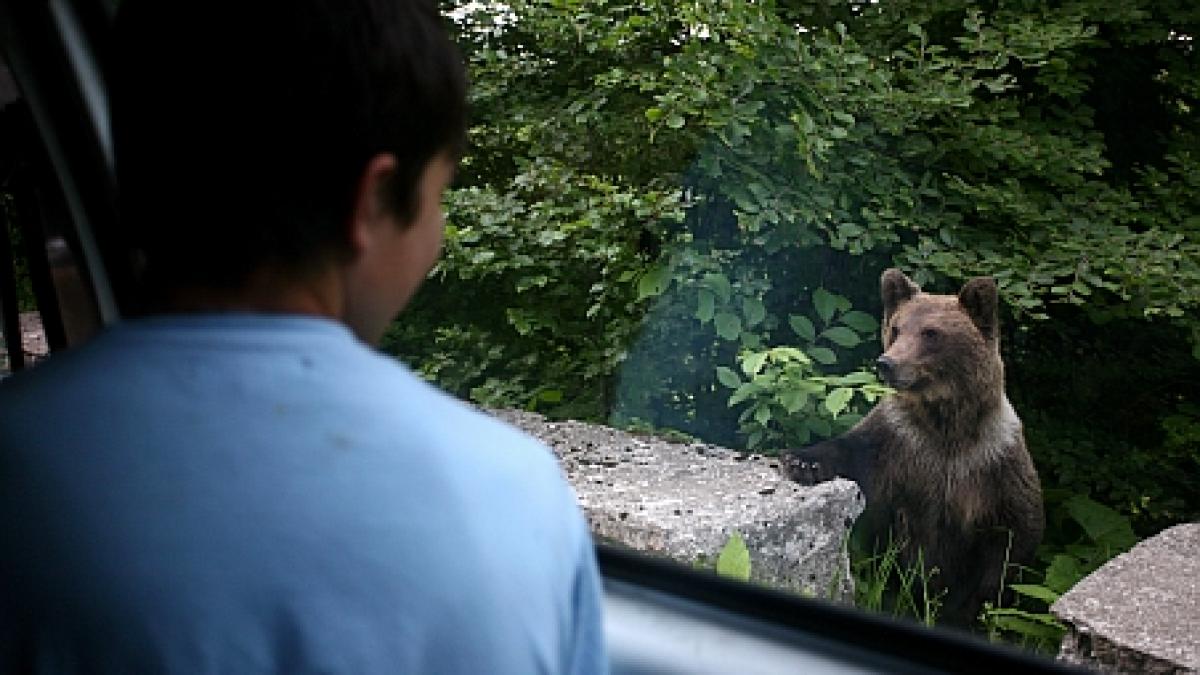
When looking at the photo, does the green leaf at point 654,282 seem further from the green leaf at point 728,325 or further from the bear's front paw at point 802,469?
the bear's front paw at point 802,469

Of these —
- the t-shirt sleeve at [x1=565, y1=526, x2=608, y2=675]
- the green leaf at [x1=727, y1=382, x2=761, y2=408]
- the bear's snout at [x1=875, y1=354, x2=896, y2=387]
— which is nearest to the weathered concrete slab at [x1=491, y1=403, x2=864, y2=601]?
the green leaf at [x1=727, y1=382, x2=761, y2=408]

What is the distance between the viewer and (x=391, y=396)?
59 cm

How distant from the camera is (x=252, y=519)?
0.56m

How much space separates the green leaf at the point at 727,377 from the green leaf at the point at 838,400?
0.19 m

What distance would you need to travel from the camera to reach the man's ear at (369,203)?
2.07 ft

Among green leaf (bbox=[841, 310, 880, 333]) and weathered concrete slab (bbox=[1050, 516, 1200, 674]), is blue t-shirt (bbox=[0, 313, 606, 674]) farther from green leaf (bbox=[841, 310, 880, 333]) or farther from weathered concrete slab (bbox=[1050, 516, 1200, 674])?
green leaf (bbox=[841, 310, 880, 333])

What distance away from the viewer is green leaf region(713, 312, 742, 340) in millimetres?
2762

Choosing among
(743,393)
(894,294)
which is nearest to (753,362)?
(743,393)

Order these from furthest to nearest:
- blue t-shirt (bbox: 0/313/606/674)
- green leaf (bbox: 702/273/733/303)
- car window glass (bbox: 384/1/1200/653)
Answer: green leaf (bbox: 702/273/733/303)
car window glass (bbox: 384/1/1200/653)
blue t-shirt (bbox: 0/313/606/674)

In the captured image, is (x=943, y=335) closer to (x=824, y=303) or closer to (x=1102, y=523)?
(x=824, y=303)

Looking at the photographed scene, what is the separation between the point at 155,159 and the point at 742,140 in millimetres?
2293

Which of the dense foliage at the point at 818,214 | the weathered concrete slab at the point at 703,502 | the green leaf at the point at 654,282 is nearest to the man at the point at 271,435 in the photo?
the weathered concrete slab at the point at 703,502

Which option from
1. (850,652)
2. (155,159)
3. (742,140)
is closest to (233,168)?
(155,159)

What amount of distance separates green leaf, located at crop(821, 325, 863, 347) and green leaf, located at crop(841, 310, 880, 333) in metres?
0.01
